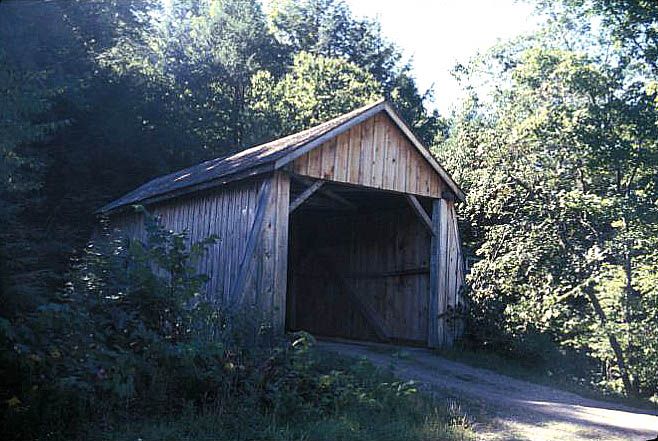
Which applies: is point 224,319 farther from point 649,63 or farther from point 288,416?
point 649,63

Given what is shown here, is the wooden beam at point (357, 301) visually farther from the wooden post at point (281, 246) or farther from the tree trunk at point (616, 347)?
the tree trunk at point (616, 347)

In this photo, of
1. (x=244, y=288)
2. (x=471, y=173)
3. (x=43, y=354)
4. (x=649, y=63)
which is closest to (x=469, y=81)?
(x=471, y=173)

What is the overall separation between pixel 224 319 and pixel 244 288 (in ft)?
9.21

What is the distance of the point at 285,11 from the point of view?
39094 mm

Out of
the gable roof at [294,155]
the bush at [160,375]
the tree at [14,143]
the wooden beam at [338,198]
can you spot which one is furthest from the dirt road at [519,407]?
the tree at [14,143]

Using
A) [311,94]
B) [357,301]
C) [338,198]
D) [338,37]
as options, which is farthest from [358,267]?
[338,37]

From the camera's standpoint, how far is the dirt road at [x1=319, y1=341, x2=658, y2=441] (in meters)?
7.50

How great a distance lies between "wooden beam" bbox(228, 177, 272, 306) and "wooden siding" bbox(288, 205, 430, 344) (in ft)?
14.6

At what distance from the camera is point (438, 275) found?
14086 millimetres

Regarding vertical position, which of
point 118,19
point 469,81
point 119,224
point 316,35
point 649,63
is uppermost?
point 316,35

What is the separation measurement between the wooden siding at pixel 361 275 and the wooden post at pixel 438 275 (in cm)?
40

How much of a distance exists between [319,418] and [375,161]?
22.1 feet

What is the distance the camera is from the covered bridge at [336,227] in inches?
456

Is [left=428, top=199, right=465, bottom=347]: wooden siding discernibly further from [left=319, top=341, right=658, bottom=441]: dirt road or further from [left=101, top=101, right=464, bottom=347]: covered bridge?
[left=319, top=341, right=658, bottom=441]: dirt road
